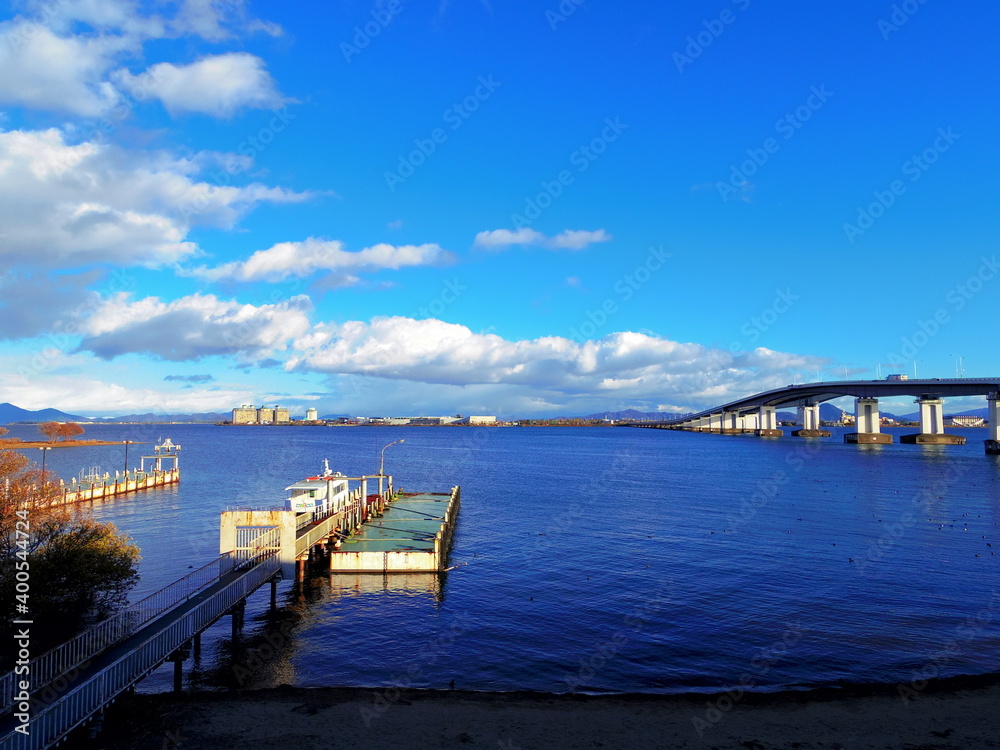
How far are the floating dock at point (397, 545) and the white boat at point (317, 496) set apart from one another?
287cm

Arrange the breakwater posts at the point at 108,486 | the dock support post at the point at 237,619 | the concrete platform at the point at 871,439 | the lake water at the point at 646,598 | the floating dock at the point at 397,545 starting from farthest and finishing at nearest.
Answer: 1. the concrete platform at the point at 871,439
2. the breakwater posts at the point at 108,486
3. the floating dock at the point at 397,545
4. the dock support post at the point at 237,619
5. the lake water at the point at 646,598

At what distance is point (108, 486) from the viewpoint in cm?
7762

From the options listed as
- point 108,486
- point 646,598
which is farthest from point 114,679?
point 108,486

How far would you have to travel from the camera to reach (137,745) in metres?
17.2

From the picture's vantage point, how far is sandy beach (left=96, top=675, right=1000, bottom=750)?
17703 millimetres

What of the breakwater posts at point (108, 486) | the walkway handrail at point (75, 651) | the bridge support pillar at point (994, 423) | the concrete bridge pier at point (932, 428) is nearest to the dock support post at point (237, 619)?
the walkway handrail at point (75, 651)

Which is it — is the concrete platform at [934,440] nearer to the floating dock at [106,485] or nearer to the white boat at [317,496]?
the white boat at [317,496]

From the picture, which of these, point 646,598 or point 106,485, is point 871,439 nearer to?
point 646,598

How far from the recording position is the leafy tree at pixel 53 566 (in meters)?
24.8

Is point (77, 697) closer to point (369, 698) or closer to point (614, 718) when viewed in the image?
point (369, 698)

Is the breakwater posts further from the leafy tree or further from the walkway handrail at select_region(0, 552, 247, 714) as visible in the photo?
the walkway handrail at select_region(0, 552, 247, 714)

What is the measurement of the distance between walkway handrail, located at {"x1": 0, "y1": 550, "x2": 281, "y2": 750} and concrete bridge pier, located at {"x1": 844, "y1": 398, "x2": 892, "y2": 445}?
19968cm

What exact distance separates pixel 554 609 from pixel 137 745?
19.2 m

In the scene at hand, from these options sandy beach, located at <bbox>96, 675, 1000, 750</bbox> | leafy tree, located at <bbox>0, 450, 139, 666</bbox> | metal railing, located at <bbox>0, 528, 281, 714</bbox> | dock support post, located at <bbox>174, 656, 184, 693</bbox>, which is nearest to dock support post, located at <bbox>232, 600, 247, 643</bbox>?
metal railing, located at <bbox>0, 528, 281, 714</bbox>
